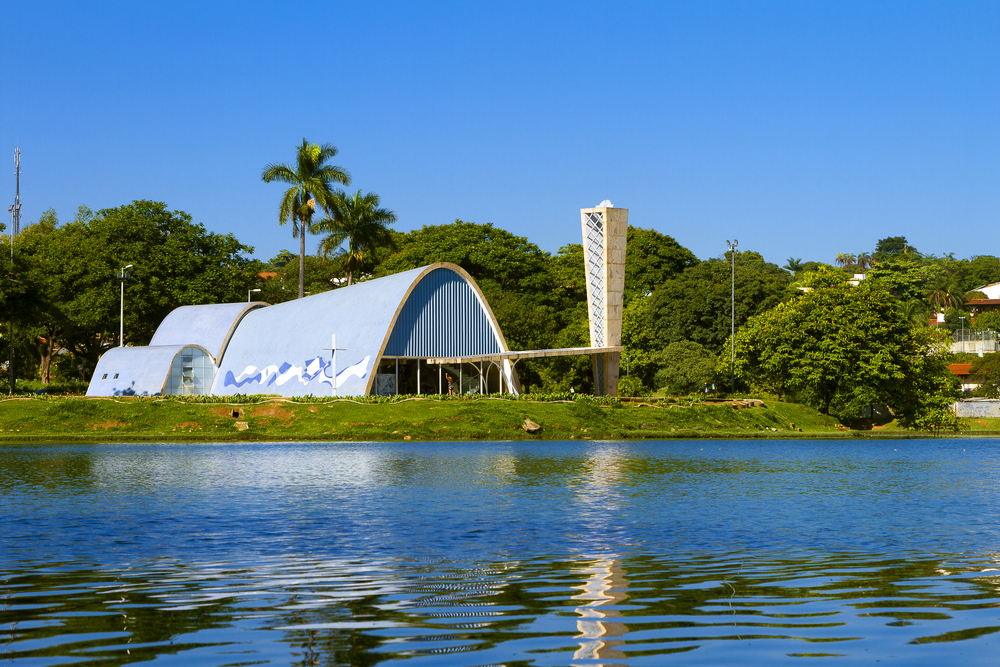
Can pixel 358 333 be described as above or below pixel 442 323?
below

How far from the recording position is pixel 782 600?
9.53 m

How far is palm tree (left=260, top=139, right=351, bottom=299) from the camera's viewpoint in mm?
74125

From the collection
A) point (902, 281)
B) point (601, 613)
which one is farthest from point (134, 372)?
point (902, 281)

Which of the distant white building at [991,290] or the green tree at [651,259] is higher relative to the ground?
the distant white building at [991,290]

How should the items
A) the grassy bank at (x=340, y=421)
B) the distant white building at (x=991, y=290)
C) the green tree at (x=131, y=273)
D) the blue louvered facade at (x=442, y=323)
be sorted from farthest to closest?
the distant white building at (x=991, y=290) → the green tree at (x=131, y=273) → the blue louvered facade at (x=442, y=323) → the grassy bank at (x=340, y=421)

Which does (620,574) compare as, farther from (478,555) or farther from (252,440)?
(252,440)

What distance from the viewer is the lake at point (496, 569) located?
303 inches

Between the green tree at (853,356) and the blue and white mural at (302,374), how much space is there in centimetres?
2406

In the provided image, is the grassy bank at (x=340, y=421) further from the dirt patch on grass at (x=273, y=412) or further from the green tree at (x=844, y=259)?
the green tree at (x=844, y=259)

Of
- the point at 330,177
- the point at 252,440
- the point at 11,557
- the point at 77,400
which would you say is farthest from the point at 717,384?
the point at 11,557

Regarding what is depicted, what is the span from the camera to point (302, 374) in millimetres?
58938

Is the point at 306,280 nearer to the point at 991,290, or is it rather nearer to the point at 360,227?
the point at 360,227

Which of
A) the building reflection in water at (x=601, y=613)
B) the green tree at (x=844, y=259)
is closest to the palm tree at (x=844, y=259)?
the green tree at (x=844, y=259)

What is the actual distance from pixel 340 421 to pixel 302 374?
12.3 meters
